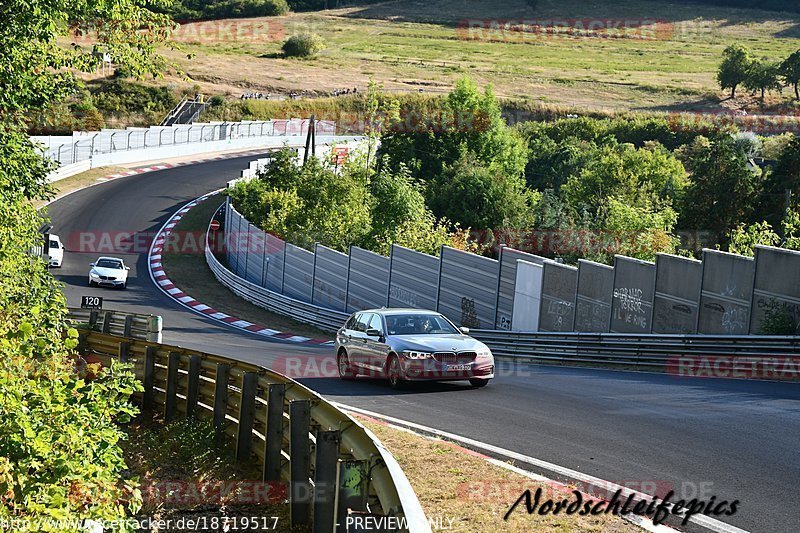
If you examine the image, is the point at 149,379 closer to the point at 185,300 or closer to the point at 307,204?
the point at 185,300

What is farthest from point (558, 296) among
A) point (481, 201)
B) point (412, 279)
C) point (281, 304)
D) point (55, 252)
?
point (481, 201)

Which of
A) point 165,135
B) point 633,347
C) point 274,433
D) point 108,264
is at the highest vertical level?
point 274,433

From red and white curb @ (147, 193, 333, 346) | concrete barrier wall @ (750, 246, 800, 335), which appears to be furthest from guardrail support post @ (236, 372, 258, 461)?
red and white curb @ (147, 193, 333, 346)

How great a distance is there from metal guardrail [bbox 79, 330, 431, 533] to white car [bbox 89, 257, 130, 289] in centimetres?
2085

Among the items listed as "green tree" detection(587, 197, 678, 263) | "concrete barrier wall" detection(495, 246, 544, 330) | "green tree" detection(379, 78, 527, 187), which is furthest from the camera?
"green tree" detection(379, 78, 527, 187)

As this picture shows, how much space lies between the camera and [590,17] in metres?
186

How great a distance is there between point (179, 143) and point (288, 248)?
1594 inches

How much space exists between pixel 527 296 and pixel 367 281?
25.3ft

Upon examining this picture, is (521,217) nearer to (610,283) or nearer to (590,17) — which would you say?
(610,283)

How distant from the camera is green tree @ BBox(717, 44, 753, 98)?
14188cm

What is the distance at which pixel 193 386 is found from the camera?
15273 millimetres

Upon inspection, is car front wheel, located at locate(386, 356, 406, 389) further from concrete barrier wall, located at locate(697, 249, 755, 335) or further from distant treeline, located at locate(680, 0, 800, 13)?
distant treeline, located at locate(680, 0, 800, 13)

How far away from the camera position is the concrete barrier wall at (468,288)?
28516 millimetres

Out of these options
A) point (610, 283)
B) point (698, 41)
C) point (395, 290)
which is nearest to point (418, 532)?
point (610, 283)
